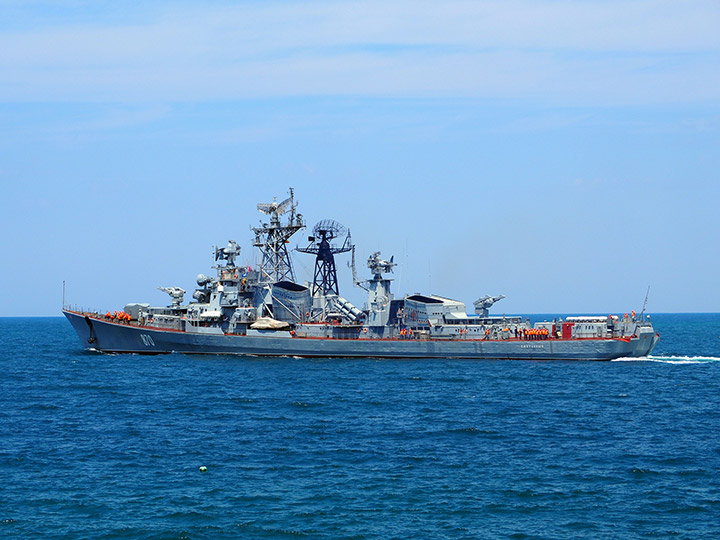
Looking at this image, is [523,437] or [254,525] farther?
[523,437]

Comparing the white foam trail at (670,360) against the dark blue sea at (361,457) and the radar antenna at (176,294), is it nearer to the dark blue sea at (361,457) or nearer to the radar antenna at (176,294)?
the dark blue sea at (361,457)

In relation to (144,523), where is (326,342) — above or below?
above

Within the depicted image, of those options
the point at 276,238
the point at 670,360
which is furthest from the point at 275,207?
the point at 670,360

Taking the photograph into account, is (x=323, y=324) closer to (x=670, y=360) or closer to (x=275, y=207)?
(x=275, y=207)

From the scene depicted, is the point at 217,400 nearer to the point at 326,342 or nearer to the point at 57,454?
the point at 57,454

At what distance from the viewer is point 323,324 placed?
252 ft

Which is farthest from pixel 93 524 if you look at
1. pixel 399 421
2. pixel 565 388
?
pixel 565 388

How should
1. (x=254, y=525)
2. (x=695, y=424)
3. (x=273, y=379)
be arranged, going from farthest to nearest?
(x=273, y=379) → (x=695, y=424) → (x=254, y=525)

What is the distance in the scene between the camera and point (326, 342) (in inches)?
2968

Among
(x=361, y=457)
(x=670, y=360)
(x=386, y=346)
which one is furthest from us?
(x=670, y=360)

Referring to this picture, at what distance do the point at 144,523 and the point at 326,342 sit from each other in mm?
48952

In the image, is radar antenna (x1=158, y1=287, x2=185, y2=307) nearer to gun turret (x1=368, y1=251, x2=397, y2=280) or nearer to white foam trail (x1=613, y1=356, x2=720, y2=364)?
gun turret (x1=368, y1=251, x2=397, y2=280)

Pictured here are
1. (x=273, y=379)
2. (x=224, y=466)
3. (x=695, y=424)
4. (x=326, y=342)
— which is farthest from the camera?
(x=326, y=342)

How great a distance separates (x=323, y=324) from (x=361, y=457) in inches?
1632
